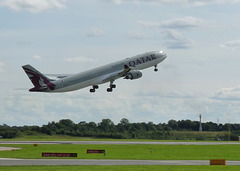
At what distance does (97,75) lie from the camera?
99938 mm

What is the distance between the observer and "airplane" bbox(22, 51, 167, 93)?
96438 mm

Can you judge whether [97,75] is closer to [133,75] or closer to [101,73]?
[101,73]

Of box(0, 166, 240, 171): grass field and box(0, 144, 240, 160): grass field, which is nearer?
box(0, 166, 240, 171): grass field

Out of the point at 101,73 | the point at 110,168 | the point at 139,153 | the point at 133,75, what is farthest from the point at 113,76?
the point at 110,168

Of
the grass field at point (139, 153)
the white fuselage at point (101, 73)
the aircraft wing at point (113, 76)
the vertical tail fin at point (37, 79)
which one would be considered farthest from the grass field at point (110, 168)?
the aircraft wing at point (113, 76)

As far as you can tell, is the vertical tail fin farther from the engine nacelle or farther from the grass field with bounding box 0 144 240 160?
the engine nacelle

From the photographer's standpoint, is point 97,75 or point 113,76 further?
point 113,76

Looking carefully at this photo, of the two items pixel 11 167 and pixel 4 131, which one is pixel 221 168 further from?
pixel 4 131

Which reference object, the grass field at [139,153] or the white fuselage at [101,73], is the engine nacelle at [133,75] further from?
the grass field at [139,153]

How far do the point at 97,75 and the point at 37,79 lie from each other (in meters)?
11.3

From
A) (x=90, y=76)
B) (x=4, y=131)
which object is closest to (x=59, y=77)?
(x=90, y=76)

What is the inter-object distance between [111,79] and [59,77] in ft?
32.6

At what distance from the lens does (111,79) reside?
102 meters

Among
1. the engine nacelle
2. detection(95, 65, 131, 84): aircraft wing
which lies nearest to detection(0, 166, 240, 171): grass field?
detection(95, 65, 131, 84): aircraft wing
